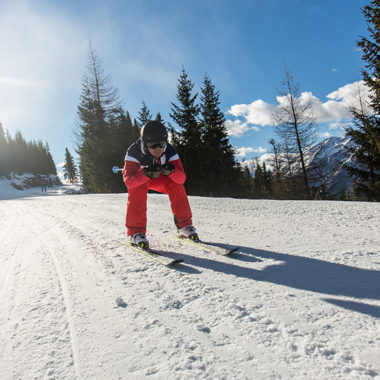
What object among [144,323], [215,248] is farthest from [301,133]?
[144,323]

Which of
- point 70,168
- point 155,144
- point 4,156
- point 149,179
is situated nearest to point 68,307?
point 149,179

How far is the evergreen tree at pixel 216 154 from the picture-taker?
2077 centimetres

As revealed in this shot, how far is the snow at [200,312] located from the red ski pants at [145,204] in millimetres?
411

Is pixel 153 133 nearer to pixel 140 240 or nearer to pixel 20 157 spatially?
pixel 140 240

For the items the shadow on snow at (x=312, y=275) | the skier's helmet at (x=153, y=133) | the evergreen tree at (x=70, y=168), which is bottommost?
the shadow on snow at (x=312, y=275)

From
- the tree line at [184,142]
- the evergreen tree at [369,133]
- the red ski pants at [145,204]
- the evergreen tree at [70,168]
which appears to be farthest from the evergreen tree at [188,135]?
the evergreen tree at [70,168]

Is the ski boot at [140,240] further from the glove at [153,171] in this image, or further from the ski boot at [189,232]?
the glove at [153,171]

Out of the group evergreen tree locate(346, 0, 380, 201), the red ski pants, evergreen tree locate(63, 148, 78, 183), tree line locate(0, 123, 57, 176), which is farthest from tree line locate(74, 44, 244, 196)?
evergreen tree locate(63, 148, 78, 183)

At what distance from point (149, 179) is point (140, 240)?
77cm

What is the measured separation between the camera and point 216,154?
2091 centimetres

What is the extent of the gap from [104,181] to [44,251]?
19770 mm

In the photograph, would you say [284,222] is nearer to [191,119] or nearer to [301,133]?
[301,133]

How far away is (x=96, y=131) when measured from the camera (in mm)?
21203

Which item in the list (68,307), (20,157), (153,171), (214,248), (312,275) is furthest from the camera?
(20,157)
